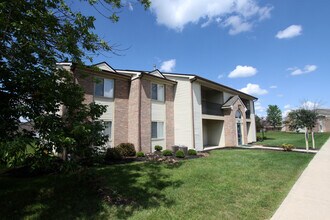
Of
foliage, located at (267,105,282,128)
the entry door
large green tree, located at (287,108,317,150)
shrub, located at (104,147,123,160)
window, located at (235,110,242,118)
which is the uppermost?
foliage, located at (267,105,282,128)

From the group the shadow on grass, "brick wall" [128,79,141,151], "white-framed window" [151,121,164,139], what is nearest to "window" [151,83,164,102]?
"brick wall" [128,79,141,151]

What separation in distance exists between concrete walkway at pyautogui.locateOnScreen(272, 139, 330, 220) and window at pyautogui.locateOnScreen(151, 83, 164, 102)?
11.4 m

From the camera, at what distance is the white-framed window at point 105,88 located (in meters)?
14.7

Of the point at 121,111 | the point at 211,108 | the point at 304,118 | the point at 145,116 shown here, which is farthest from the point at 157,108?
the point at 304,118

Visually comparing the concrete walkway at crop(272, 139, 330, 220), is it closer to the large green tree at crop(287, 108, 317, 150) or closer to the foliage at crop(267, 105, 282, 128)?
the large green tree at crop(287, 108, 317, 150)

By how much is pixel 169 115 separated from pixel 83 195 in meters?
12.1

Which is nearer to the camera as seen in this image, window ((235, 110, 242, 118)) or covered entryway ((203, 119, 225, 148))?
covered entryway ((203, 119, 225, 148))

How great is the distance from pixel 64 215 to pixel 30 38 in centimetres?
465

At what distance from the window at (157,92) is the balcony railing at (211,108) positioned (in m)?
4.86

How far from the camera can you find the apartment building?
15.2 meters

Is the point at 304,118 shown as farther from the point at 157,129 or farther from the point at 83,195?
the point at 83,195

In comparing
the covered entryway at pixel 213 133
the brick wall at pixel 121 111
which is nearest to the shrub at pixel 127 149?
the brick wall at pixel 121 111

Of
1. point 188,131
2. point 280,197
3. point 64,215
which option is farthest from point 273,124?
point 64,215

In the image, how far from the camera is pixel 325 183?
8.03 meters
